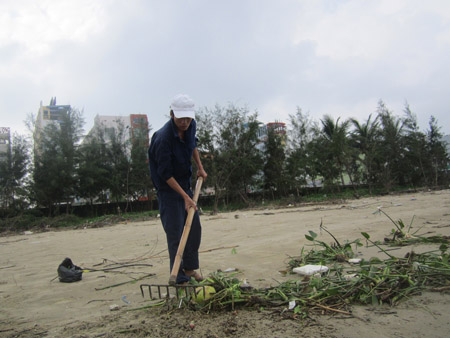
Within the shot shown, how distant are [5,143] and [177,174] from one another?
16.7 meters

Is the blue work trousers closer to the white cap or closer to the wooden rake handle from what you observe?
the wooden rake handle

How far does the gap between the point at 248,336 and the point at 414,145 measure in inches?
833

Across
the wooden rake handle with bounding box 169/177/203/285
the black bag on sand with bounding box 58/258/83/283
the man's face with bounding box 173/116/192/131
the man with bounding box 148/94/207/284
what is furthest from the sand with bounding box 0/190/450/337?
the man's face with bounding box 173/116/192/131

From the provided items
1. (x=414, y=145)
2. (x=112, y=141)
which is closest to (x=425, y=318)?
(x=112, y=141)

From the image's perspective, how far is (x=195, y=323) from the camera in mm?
1537

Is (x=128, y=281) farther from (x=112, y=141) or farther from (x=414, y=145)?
(x=414, y=145)

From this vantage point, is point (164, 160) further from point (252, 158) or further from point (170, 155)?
point (252, 158)

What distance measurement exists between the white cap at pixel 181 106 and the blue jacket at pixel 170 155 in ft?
0.56

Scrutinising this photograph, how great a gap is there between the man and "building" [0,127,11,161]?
49.8 ft

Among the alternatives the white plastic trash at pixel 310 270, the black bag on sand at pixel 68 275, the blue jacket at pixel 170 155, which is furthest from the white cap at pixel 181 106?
the black bag on sand at pixel 68 275

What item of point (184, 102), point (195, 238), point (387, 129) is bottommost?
point (195, 238)

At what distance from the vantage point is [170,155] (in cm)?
229

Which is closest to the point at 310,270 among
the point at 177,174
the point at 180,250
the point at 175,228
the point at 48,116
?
the point at 180,250

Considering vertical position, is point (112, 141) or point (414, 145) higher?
point (112, 141)
